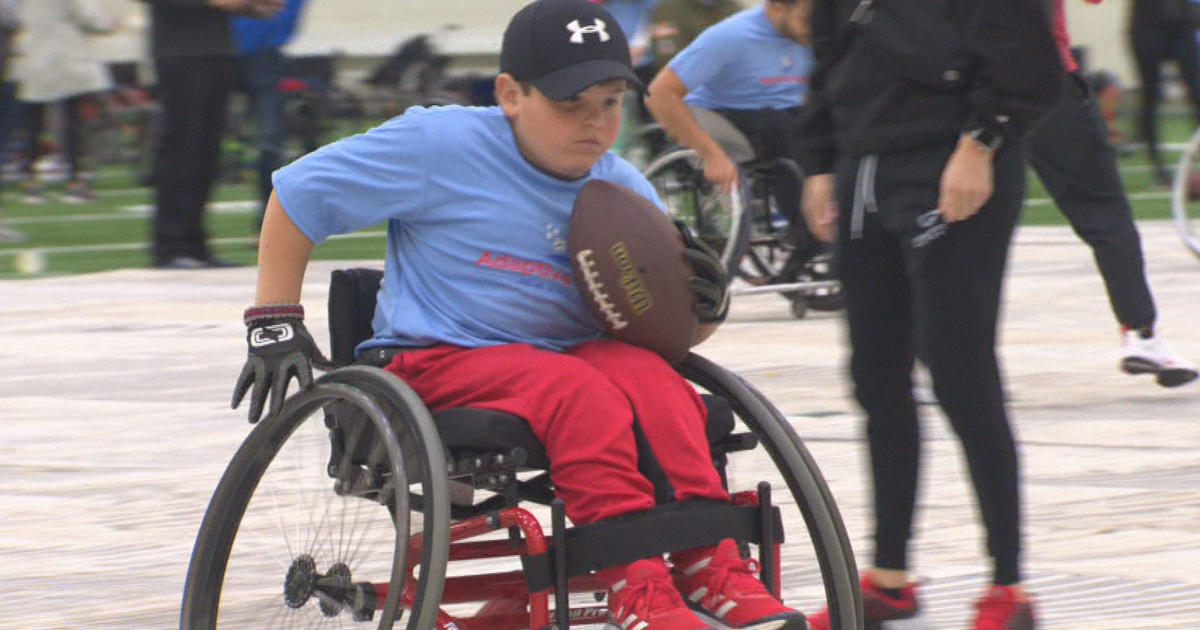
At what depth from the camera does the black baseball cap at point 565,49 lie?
3854mm

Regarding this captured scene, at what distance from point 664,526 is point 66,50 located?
12.7 meters

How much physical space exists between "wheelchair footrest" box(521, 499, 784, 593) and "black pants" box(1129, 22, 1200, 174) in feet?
39.2

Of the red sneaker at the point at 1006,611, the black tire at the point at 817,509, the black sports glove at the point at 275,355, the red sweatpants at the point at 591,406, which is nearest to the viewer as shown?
the red sweatpants at the point at 591,406

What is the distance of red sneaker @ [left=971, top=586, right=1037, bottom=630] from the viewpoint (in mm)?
4156

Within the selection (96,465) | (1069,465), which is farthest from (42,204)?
(1069,465)

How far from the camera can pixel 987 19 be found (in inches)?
153

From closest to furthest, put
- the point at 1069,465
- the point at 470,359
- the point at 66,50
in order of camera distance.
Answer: the point at 470,359, the point at 1069,465, the point at 66,50

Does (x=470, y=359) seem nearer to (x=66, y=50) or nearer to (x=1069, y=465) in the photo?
(x=1069, y=465)

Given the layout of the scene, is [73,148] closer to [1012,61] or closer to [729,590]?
[1012,61]

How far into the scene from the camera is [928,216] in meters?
4.05

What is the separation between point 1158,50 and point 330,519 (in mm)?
12562

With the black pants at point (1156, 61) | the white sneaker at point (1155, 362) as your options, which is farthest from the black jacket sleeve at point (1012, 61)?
the black pants at point (1156, 61)

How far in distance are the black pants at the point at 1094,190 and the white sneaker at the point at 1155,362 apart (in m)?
0.25

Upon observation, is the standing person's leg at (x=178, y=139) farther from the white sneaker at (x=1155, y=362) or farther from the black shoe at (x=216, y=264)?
the white sneaker at (x=1155, y=362)
